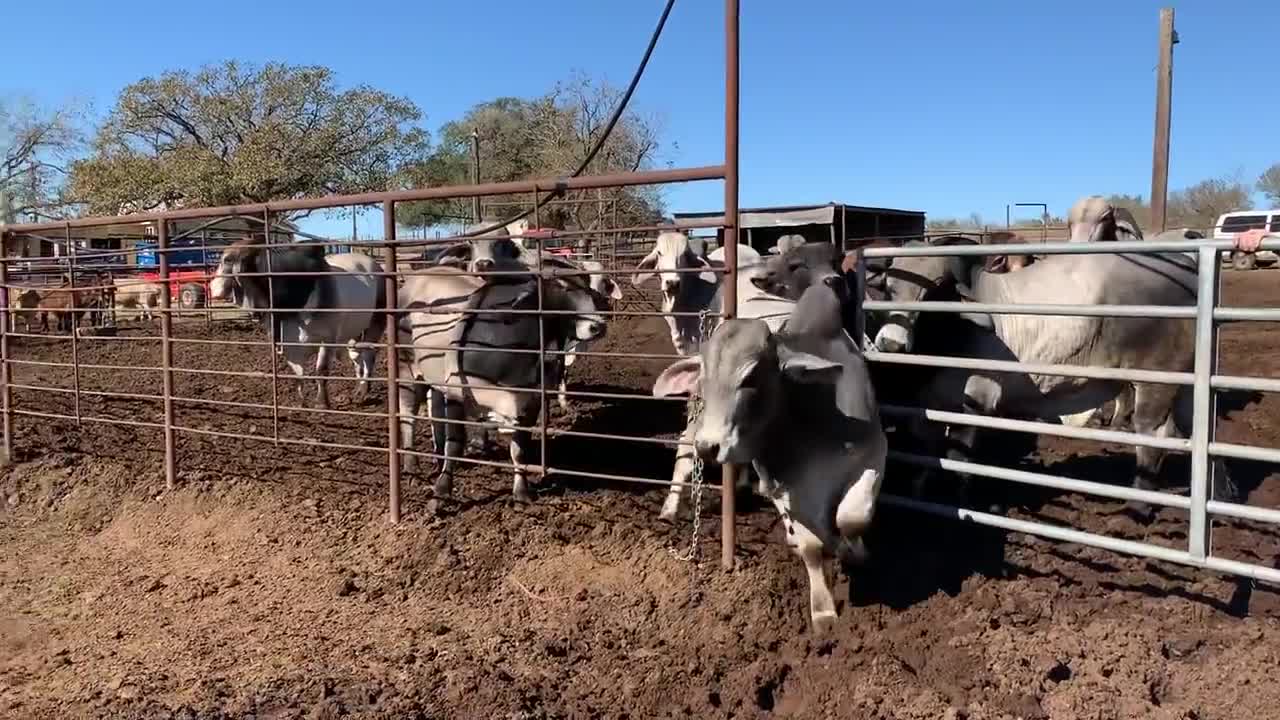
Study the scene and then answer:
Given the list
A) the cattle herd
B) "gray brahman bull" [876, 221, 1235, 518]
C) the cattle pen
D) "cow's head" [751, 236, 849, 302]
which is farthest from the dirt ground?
"cow's head" [751, 236, 849, 302]

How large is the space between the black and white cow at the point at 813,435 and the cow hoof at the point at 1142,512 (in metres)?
1.91

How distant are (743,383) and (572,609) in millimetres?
1673

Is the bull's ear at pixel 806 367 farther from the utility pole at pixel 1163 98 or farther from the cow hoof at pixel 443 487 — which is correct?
the utility pole at pixel 1163 98

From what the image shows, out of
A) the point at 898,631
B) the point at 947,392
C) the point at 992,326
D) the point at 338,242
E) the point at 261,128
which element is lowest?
the point at 898,631

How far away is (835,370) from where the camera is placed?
14.3 ft

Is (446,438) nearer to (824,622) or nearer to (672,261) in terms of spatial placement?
(672,261)

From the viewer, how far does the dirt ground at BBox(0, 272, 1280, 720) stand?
399 cm

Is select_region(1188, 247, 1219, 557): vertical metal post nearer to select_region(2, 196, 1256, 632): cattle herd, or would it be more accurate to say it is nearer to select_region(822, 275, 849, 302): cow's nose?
select_region(2, 196, 1256, 632): cattle herd

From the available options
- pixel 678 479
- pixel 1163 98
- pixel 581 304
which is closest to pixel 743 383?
pixel 678 479

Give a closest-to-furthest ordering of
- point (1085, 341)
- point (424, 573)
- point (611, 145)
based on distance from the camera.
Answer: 1. point (424, 573)
2. point (1085, 341)
3. point (611, 145)

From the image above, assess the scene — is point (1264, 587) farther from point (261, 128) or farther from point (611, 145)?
point (261, 128)

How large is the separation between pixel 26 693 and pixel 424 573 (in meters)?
1.94

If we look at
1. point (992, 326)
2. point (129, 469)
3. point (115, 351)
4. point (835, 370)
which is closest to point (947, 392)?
point (992, 326)

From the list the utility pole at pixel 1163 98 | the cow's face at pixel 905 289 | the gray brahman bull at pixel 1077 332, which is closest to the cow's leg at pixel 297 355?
the cow's face at pixel 905 289
